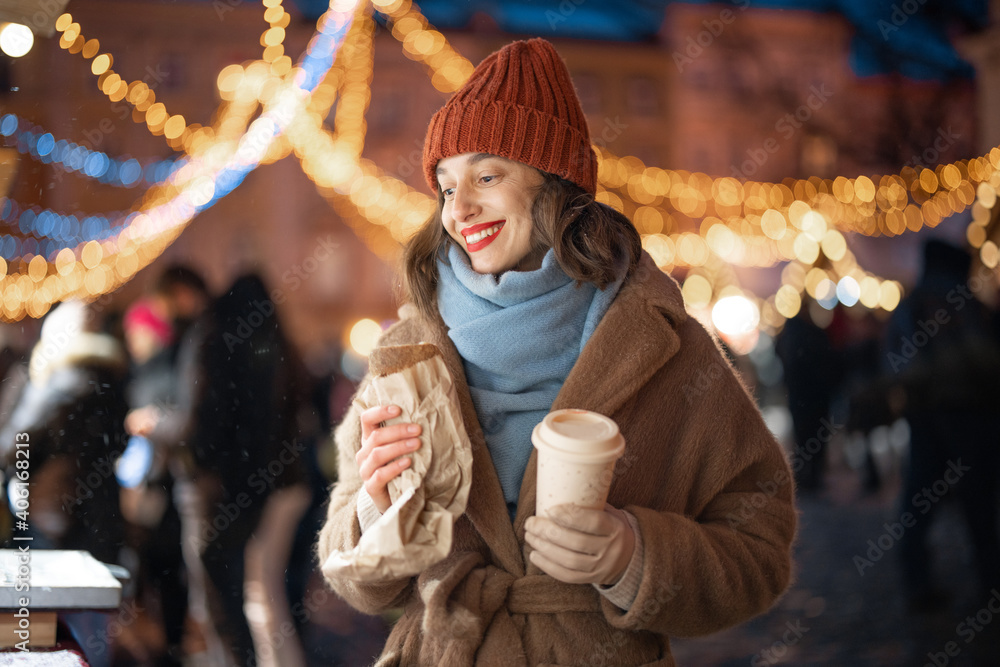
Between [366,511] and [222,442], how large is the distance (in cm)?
218

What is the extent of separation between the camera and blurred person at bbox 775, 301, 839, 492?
386 centimetres

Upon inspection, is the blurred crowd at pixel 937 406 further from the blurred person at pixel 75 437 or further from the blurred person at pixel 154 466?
the blurred person at pixel 75 437

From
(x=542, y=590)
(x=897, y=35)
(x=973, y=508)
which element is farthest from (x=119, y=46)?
(x=973, y=508)

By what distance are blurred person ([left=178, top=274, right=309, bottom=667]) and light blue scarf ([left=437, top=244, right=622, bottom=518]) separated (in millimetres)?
2022

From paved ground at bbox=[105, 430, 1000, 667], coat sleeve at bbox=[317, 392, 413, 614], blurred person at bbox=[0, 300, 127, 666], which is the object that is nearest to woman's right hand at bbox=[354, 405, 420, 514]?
coat sleeve at bbox=[317, 392, 413, 614]

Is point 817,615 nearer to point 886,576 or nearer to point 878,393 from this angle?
point 886,576

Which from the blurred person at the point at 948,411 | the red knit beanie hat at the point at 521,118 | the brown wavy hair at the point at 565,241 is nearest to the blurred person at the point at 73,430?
the brown wavy hair at the point at 565,241

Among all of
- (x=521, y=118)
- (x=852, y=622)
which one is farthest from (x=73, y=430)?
(x=852, y=622)

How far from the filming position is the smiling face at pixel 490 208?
1319mm

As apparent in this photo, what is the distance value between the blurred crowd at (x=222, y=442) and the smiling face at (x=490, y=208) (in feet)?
6.67

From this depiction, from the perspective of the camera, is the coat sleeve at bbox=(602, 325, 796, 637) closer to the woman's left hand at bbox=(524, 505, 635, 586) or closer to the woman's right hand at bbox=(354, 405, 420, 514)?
the woman's left hand at bbox=(524, 505, 635, 586)

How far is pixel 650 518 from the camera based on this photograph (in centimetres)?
115

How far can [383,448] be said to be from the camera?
110 cm

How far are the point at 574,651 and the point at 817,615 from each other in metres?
2.91
